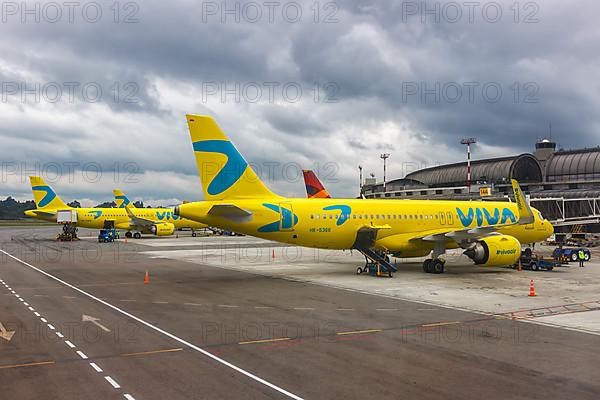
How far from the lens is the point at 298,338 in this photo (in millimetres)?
13797

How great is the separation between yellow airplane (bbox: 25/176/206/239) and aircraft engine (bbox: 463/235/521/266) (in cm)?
4714

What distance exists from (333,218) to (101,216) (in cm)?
5492

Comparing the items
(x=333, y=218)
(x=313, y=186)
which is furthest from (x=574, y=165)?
(x=333, y=218)

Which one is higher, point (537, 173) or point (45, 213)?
point (537, 173)

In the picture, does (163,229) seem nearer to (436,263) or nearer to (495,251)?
(436,263)

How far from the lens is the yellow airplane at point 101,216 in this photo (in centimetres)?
7025

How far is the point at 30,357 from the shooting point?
11883 millimetres

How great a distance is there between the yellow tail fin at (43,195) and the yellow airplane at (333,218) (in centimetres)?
5309

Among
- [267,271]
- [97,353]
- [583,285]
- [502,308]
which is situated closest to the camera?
[97,353]

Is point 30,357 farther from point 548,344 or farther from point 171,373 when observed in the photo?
point 548,344

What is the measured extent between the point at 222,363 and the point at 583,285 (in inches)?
835

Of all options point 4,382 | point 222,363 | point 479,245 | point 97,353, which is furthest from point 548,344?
point 479,245

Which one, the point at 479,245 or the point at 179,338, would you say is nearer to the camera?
the point at 179,338

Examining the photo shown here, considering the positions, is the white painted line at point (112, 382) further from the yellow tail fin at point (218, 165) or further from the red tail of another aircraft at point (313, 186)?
the red tail of another aircraft at point (313, 186)
